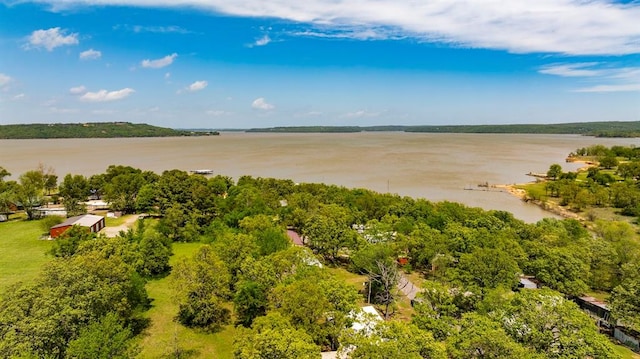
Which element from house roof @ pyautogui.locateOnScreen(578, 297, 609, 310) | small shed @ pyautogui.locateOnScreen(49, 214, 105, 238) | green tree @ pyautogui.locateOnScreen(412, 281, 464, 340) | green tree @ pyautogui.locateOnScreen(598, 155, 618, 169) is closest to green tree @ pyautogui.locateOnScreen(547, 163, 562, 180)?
green tree @ pyautogui.locateOnScreen(598, 155, 618, 169)

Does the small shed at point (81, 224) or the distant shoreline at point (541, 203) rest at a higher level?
the small shed at point (81, 224)

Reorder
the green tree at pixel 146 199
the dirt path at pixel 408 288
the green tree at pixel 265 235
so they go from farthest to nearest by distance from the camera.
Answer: the green tree at pixel 146 199, the green tree at pixel 265 235, the dirt path at pixel 408 288

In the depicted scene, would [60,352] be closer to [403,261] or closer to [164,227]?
[164,227]

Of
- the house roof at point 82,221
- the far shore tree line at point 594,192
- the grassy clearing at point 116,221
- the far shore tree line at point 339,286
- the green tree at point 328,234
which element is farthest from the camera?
the far shore tree line at point 594,192

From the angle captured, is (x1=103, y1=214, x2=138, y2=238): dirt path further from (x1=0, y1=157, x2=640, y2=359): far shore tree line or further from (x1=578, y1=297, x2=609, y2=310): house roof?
(x1=578, y1=297, x2=609, y2=310): house roof

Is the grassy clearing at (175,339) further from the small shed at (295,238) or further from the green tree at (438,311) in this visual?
the small shed at (295,238)

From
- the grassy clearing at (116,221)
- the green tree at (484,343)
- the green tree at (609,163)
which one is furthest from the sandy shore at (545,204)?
the grassy clearing at (116,221)

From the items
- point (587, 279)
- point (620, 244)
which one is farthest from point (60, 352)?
point (620, 244)

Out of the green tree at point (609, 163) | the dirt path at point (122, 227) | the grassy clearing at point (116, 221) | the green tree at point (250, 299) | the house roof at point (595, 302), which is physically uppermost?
the green tree at point (609, 163)
